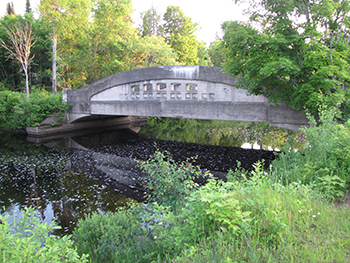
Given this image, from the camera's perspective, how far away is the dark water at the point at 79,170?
6.80 metres

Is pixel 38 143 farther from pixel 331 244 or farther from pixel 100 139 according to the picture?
pixel 331 244

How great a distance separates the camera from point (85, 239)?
152 inches

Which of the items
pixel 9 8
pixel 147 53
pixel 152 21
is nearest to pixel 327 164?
pixel 147 53

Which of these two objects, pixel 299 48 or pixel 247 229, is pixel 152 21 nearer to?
pixel 299 48

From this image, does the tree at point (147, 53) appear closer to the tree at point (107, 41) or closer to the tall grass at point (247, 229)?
the tree at point (107, 41)

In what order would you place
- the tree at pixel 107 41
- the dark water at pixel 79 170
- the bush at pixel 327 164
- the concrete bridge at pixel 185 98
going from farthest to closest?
the tree at pixel 107 41
the concrete bridge at pixel 185 98
the dark water at pixel 79 170
the bush at pixel 327 164

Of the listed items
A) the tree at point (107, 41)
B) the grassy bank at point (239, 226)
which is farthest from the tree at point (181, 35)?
the grassy bank at point (239, 226)

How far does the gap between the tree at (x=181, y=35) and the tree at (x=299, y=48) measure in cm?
2011

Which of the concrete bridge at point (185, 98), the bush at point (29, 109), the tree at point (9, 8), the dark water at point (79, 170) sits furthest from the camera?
the tree at point (9, 8)

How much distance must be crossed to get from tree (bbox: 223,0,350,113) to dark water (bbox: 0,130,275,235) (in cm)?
437

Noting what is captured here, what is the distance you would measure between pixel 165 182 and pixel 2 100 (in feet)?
65.4

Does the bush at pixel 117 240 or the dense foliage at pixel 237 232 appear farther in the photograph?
the bush at pixel 117 240

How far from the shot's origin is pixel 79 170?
32.9ft

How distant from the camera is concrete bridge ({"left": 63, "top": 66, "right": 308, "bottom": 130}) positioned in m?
9.62
